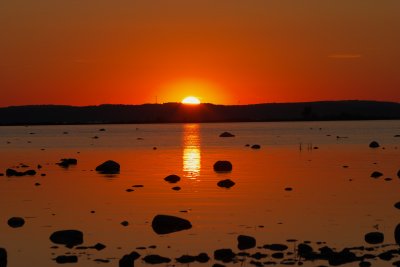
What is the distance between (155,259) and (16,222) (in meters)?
8.80

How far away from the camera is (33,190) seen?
39375mm

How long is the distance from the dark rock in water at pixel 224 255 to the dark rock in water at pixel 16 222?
9362 mm

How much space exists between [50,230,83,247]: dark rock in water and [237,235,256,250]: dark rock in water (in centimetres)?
509

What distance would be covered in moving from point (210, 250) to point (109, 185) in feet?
66.6

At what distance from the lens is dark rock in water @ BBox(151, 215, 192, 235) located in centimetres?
2550

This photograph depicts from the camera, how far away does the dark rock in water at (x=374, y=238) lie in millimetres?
22739

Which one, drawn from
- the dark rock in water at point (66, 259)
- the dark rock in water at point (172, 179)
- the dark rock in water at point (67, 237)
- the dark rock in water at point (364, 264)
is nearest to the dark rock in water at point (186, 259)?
the dark rock in water at point (66, 259)

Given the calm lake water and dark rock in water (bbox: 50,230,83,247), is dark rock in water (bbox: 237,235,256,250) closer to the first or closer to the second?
the calm lake water

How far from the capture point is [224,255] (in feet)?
68.2

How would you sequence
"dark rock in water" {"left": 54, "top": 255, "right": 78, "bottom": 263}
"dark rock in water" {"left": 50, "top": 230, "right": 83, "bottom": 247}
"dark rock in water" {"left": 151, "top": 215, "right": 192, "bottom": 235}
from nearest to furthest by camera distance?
"dark rock in water" {"left": 54, "top": 255, "right": 78, "bottom": 263} < "dark rock in water" {"left": 50, "top": 230, "right": 83, "bottom": 247} < "dark rock in water" {"left": 151, "top": 215, "right": 192, "bottom": 235}

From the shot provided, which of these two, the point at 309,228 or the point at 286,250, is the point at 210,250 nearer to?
the point at 286,250

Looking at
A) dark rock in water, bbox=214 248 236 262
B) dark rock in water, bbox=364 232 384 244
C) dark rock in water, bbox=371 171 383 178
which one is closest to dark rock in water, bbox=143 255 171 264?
dark rock in water, bbox=214 248 236 262

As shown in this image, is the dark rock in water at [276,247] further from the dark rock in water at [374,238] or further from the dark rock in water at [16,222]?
the dark rock in water at [16,222]

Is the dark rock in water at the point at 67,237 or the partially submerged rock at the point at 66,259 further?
the dark rock in water at the point at 67,237
